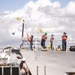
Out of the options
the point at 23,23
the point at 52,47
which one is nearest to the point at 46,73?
the point at 52,47

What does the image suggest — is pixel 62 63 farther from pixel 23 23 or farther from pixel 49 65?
pixel 23 23

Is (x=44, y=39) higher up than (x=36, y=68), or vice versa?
(x=44, y=39)

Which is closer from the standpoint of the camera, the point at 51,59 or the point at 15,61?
the point at 51,59

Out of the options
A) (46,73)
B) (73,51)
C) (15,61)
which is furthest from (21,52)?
(73,51)

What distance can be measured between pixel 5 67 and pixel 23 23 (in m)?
4.06

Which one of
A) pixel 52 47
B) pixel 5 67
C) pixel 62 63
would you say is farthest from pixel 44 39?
pixel 5 67

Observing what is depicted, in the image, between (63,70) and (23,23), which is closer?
(63,70)

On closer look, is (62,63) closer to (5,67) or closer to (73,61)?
(73,61)

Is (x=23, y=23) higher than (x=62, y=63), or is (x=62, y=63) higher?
(x=23, y=23)

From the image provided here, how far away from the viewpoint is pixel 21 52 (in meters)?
22.5

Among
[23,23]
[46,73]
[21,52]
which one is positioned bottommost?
[46,73]

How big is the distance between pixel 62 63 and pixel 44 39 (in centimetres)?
232

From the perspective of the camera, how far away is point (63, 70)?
2156cm

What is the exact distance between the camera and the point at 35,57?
22.1m
